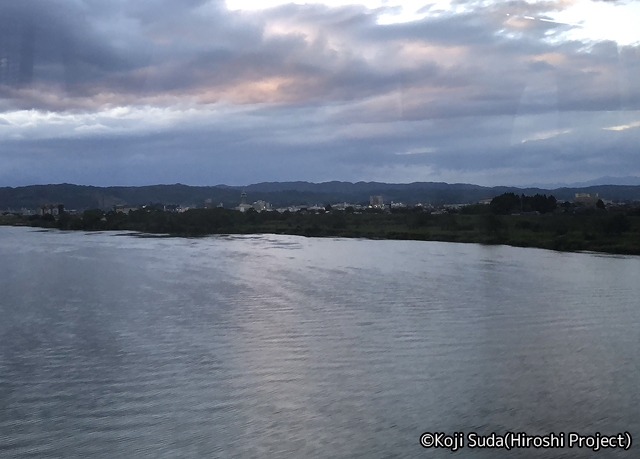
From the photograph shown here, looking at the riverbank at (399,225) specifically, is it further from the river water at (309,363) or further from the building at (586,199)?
the river water at (309,363)

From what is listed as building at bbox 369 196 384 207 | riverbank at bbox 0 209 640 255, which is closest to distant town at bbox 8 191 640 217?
building at bbox 369 196 384 207

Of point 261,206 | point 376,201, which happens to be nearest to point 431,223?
point 376,201

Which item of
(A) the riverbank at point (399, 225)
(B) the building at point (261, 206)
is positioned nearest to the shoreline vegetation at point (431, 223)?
(A) the riverbank at point (399, 225)

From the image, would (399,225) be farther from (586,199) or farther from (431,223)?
(586,199)

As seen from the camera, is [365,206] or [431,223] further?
[365,206]

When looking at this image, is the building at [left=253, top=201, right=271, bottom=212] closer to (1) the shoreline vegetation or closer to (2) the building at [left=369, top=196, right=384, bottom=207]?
(1) the shoreline vegetation

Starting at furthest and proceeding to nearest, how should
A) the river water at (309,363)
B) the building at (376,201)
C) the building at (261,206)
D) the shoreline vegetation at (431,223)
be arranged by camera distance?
the building at (261,206)
the building at (376,201)
the shoreline vegetation at (431,223)
the river water at (309,363)

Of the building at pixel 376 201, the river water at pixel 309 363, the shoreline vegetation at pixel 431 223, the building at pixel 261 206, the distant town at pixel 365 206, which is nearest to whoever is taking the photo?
the river water at pixel 309 363
